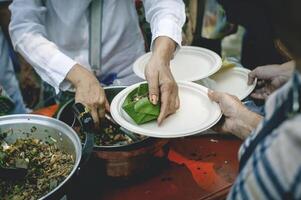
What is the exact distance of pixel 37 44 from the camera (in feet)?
5.30

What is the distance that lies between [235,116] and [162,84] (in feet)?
0.99

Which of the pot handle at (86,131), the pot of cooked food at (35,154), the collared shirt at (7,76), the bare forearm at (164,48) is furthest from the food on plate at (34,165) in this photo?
the collared shirt at (7,76)

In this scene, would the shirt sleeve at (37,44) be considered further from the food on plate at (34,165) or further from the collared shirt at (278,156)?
the collared shirt at (278,156)

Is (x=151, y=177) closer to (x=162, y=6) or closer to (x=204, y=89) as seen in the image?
(x=204, y=89)

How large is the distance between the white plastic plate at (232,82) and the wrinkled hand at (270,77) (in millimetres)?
39

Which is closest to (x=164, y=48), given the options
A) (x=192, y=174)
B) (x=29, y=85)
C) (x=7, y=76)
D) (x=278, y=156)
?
(x=192, y=174)

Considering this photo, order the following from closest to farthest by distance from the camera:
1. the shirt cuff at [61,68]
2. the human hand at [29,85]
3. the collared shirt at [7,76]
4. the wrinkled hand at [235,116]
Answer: the wrinkled hand at [235,116] → the shirt cuff at [61,68] → the collared shirt at [7,76] → the human hand at [29,85]

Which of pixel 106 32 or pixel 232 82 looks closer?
pixel 232 82

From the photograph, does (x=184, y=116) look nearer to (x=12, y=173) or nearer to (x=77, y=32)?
(x=12, y=173)

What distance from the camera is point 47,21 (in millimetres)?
1812

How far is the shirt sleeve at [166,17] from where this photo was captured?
164 cm

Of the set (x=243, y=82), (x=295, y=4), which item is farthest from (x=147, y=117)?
(x=295, y=4)

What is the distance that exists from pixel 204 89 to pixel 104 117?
421 millimetres

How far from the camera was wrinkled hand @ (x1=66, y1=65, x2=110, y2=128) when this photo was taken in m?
1.36
